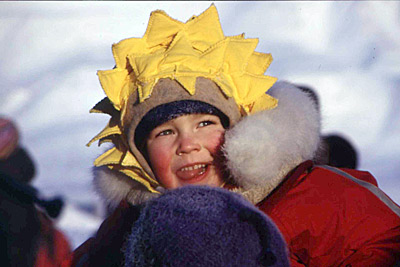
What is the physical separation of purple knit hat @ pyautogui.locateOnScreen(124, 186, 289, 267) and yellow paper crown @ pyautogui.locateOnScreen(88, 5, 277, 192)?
0.33 meters

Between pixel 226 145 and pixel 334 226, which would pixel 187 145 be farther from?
pixel 334 226

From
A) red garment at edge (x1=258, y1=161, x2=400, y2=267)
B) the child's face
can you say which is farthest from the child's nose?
red garment at edge (x1=258, y1=161, x2=400, y2=267)

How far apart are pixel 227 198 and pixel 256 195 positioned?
0.92 ft

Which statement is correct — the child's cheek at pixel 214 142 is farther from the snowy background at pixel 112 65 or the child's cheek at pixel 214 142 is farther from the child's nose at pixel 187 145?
the snowy background at pixel 112 65

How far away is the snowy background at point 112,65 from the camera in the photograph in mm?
1292

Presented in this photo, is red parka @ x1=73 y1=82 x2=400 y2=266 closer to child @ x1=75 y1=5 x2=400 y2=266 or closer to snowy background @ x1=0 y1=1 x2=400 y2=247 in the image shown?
child @ x1=75 y1=5 x2=400 y2=266

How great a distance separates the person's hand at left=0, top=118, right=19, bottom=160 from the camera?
5.10ft

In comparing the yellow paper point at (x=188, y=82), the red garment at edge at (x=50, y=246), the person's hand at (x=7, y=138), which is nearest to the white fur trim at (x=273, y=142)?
the yellow paper point at (x=188, y=82)

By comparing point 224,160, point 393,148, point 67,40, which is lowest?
point 393,148

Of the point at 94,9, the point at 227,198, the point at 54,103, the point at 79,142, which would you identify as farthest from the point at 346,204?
the point at 94,9

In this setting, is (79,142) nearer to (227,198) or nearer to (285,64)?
(285,64)

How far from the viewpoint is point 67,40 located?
5.02 feet

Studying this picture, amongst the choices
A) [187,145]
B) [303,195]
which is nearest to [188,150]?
[187,145]

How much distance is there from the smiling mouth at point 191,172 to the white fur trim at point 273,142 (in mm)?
81
